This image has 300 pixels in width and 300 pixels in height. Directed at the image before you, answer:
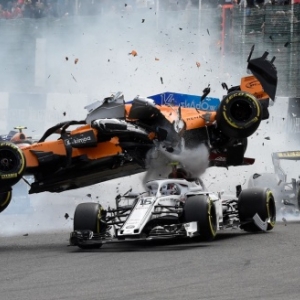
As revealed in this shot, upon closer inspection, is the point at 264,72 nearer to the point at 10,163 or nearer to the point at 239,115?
the point at 239,115

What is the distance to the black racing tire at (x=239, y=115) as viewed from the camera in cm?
1662

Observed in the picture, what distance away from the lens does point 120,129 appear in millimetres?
16484

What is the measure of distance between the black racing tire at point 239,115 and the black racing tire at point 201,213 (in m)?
1.15

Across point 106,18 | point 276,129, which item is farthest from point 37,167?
point 276,129

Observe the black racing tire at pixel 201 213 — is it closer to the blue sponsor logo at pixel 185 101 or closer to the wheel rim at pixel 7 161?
the blue sponsor logo at pixel 185 101

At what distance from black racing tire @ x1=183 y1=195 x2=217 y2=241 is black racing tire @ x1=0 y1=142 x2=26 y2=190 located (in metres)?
2.35

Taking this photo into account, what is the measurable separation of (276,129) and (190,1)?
131 inches

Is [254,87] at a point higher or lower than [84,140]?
higher

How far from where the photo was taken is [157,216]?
52.6ft

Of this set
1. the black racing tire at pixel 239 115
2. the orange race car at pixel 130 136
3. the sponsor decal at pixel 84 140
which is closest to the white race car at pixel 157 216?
the orange race car at pixel 130 136

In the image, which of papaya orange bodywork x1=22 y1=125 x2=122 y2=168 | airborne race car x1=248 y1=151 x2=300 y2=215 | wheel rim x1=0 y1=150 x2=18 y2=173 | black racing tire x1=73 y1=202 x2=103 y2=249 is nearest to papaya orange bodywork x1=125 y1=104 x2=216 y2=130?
papaya orange bodywork x1=22 y1=125 x2=122 y2=168

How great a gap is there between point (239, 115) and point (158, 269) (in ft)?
14.0

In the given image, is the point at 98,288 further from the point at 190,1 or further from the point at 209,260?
the point at 190,1

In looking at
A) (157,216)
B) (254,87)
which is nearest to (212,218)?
(157,216)
